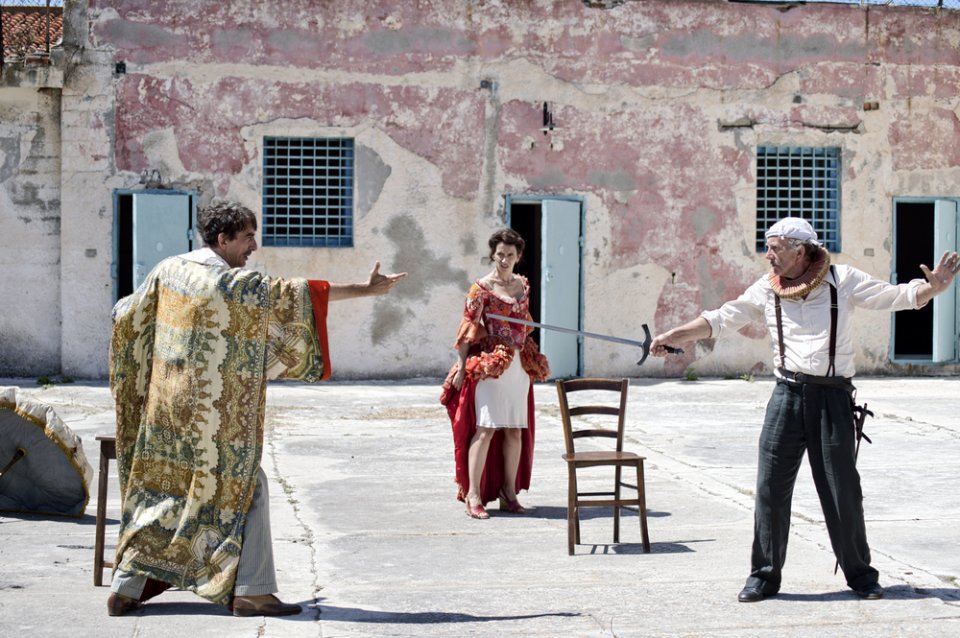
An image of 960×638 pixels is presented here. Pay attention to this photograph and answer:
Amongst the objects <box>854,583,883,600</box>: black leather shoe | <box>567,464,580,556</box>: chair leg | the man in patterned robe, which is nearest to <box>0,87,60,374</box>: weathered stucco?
<box>567,464,580,556</box>: chair leg

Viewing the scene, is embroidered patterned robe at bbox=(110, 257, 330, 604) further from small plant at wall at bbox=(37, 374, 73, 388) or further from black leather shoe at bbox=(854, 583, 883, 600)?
small plant at wall at bbox=(37, 374, 73, 388)

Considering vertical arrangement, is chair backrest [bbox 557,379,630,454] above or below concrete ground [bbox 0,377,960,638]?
above

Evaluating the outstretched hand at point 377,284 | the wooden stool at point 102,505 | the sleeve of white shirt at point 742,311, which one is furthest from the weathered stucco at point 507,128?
the outstretched hand at point 377,284

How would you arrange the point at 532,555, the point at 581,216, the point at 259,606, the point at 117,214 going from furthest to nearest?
the point at 581,216, the point at 117,214, the point at 532,555, the point at 259,606

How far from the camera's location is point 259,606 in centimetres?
507

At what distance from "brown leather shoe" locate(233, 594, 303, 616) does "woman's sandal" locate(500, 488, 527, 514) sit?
254 cm

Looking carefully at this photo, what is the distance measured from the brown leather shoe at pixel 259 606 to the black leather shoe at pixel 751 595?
1799 mm

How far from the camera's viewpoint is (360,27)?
50.0ft

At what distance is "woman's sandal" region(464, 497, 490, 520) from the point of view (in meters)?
7.32

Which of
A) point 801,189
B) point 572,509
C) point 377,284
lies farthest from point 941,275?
point 801,189

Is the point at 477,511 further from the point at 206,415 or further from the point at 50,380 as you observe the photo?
the point at 50,380

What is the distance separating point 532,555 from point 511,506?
3.80ft

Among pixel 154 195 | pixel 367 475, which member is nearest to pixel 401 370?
pixel 154 195

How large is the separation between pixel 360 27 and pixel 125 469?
1073cm
